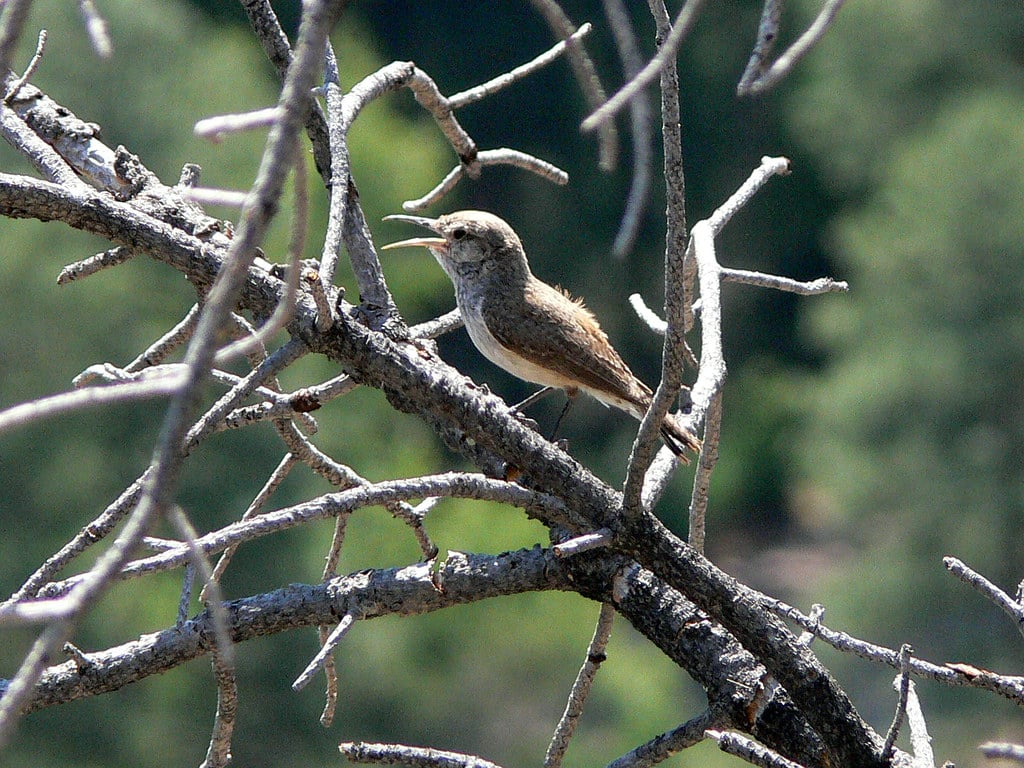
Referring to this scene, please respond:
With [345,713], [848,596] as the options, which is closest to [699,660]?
[345,713]

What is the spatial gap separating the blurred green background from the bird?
18.5 feet

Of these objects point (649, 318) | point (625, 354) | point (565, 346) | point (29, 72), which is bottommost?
point (29, 72)

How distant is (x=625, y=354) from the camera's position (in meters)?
24.6

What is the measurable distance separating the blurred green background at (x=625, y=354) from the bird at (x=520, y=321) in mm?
5642

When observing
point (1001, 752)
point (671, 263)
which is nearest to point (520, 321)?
point (671, 263)

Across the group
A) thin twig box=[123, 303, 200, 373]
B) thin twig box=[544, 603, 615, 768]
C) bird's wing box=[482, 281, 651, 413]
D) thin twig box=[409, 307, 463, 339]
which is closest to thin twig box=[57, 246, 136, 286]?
thin twig box=[123, 303, 200, 373]

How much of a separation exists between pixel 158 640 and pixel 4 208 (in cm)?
72

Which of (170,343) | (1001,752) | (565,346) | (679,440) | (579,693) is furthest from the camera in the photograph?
(565,346)

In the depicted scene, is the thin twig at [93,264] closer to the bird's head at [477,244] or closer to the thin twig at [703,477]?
the thin twig at [703,477]

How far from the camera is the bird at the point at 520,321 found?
4.71 meters

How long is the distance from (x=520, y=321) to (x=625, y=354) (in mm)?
19915

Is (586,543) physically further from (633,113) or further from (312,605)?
(633,113)

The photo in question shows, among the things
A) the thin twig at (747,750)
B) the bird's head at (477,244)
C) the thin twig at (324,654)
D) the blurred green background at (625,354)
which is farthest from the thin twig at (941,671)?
the blurred green background at (625,354)

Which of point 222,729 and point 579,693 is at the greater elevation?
point 579,693
